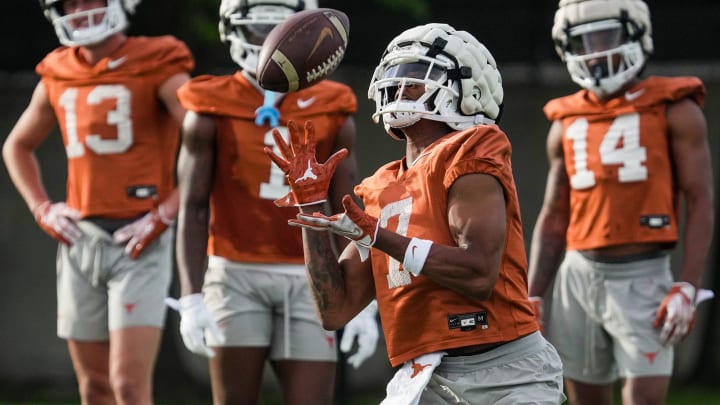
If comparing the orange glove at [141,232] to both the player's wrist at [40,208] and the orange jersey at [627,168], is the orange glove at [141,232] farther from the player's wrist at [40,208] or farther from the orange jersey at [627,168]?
the orange jersey at [627,168]

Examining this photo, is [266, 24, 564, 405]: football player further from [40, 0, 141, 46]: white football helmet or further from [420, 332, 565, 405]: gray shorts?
[40, 0, 141, 46]: white football helmet

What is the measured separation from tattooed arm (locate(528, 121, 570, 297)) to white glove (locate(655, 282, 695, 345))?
0.56 meters

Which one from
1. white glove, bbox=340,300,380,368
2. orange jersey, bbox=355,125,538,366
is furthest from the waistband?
orange jersey, bbox=355,125,538,366

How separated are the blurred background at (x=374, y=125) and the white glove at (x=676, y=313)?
4.55 meters

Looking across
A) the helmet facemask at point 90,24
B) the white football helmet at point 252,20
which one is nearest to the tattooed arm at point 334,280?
the white football helmet at point 252,20

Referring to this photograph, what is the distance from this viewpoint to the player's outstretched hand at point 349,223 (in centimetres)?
373

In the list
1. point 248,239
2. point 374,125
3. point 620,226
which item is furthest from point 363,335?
point 374,125

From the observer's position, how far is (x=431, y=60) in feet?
13.3

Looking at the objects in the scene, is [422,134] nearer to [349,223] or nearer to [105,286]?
[349,223]

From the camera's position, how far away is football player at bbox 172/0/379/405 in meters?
5.19

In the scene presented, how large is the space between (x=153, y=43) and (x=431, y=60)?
90.2 inches

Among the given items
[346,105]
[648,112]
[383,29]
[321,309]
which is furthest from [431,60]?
[383,29]

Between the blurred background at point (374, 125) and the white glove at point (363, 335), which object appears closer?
the white glove at point (363, 335)

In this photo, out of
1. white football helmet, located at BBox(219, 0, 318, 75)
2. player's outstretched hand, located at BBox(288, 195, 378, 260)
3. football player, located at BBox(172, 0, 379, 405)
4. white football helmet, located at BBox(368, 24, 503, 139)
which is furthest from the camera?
white football helmet, located at BBox(219, 0, 318, 75)
